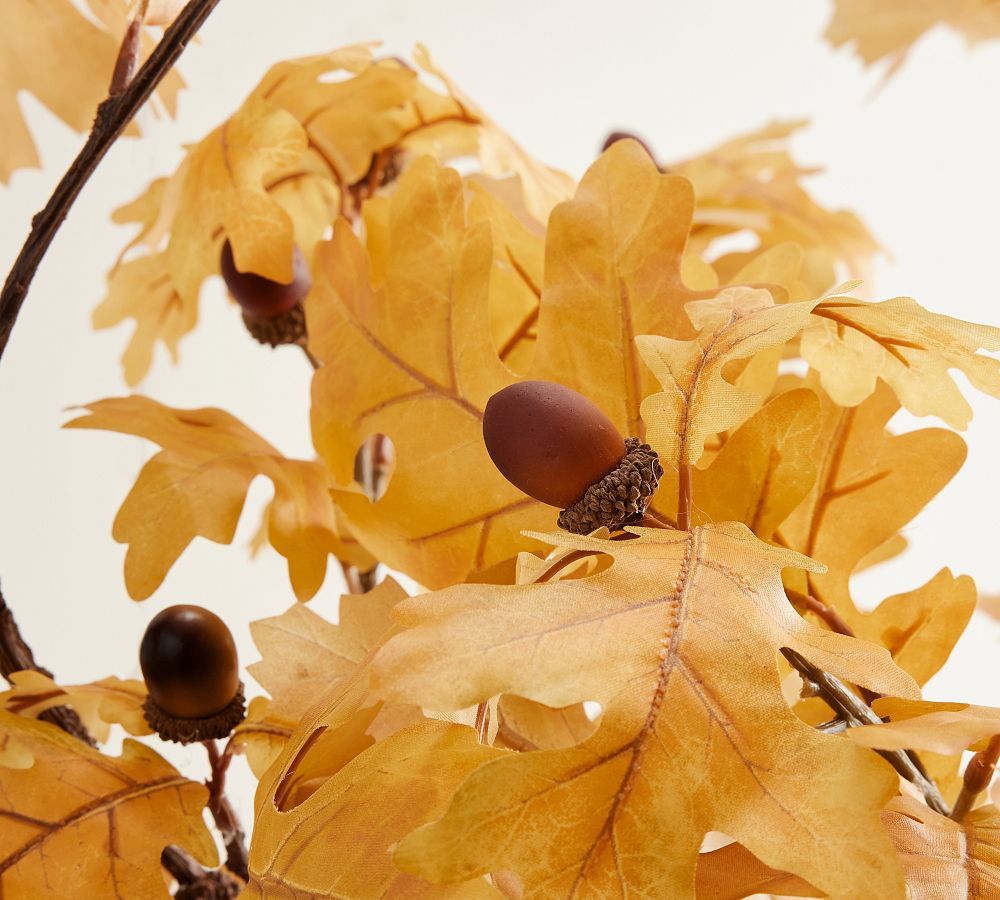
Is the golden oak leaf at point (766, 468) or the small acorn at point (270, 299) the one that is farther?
the small acorn at point (270, 299)

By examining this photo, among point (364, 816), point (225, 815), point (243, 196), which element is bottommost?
point (225, 815)

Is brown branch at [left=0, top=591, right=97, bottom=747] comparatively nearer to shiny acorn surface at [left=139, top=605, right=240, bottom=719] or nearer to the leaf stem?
shiny acorn surface at [left=139, top=605, right=240, bottom=719]

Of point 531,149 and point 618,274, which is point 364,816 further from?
point 531,149

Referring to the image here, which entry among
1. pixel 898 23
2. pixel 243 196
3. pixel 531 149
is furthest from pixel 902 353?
pixel 531 149

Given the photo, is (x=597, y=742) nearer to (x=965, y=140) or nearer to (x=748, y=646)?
(x=748, y=646)

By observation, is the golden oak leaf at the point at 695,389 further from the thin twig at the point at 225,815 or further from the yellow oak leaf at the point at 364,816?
the thin twig at the point at 225,815

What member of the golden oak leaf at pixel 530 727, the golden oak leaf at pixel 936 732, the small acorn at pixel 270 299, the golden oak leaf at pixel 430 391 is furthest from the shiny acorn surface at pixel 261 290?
the golden oak leaf at pixel 936 732

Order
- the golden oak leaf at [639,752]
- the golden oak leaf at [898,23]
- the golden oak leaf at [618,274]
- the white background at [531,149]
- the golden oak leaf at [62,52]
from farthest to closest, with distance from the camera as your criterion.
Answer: the white background at [531,149] → the golden oak leaf at [898,23] → the golden oak leaf at [62,52] → the golden oak leaf at [618,274] → the golden oak leaf at [639,752]

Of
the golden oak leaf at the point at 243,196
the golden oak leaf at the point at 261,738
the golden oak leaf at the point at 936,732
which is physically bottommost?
the golden oak leaf at the point at 261,738
